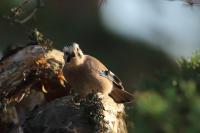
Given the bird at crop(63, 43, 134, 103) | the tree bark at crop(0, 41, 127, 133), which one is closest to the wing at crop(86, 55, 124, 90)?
the bird at crop(63, 43, 134, 103)

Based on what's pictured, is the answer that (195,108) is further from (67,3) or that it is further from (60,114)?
(67,3)

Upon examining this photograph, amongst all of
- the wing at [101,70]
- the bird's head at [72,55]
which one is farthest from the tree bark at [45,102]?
the wing at [101,70]

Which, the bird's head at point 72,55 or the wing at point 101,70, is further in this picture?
the wing at point 101,70

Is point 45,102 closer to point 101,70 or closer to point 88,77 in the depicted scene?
point 88,77

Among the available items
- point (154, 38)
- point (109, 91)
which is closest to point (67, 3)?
point (154, 38)

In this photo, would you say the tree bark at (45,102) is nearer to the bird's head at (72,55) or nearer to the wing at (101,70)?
the bird's head at (72,55)

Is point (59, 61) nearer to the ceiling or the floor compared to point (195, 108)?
nearer to the floor

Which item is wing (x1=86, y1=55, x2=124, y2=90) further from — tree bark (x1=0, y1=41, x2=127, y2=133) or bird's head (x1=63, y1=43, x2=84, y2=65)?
tree bark (x1=0, y1=41, x2=127, y2=133)
